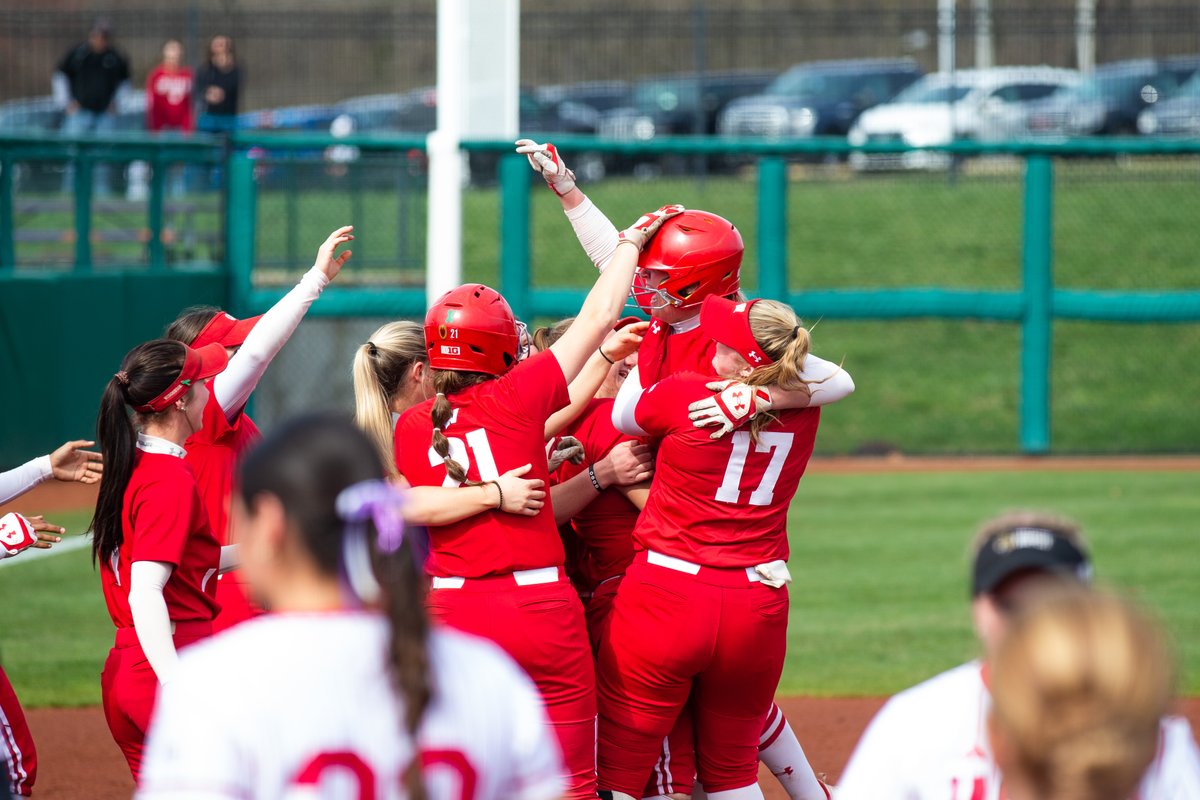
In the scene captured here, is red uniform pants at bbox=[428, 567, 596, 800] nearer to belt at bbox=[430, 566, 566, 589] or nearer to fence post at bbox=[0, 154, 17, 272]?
belt at bbox=[430, 566, 566, 589]

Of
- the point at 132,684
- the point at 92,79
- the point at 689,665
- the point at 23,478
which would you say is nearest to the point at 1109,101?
the point at 92,79

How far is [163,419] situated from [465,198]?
58.7 ft

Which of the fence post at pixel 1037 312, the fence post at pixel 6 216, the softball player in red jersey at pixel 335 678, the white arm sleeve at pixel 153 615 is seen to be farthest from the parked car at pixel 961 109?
the softball player in red jersey at pixel 335 678

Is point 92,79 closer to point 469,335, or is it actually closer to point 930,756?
point 469,335

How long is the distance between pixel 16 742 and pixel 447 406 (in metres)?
1.55

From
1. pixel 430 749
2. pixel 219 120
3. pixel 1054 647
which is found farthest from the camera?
pixel 219 120

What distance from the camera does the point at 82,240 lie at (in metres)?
12.0

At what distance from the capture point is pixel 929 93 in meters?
25.3

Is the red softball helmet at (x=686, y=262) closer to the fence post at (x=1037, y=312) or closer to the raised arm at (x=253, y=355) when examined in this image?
the raised arm at (x=253, y=355)

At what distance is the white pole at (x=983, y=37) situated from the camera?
23458mm

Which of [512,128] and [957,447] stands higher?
[512,128]

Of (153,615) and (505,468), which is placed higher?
(505,468)

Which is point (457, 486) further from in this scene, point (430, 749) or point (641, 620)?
point (430, 749)

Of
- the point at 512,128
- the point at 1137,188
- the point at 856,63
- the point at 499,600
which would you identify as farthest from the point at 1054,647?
the point at 856,63
